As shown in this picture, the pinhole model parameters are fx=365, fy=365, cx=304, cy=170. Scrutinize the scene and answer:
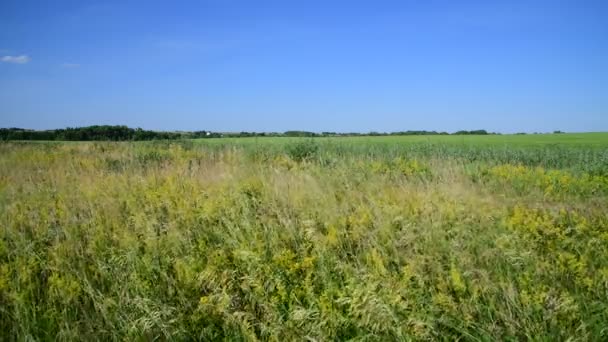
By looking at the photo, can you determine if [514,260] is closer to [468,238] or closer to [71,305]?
[468,238]

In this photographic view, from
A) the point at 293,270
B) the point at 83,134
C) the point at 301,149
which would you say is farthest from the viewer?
the point at 83,134

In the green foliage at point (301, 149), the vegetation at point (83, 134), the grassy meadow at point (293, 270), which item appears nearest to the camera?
the grassy meadow at point (293, 270)

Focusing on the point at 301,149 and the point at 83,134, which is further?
the point at 83,134

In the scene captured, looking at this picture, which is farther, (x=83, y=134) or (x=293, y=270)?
(x=83, y=134)

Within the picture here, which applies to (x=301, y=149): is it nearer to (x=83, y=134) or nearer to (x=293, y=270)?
(x=293, y=270)

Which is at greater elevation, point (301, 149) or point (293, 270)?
point (301, 149)

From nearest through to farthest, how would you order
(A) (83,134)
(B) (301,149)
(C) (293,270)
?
1. (C) (293,270)
2. (B) (301,149)
3. (A) (83,134)

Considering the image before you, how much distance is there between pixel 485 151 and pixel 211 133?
32862mm

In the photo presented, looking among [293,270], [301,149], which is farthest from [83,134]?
[293,270]

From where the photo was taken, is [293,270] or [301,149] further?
[301,149]

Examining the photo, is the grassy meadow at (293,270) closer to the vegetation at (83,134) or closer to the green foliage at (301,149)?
the green foliage at (301,149)

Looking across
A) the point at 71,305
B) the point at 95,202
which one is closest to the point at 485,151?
the point at 95,202

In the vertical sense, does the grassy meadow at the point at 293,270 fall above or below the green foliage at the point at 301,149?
below

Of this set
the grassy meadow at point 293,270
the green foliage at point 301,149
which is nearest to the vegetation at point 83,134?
the green foliage at point 301,149
